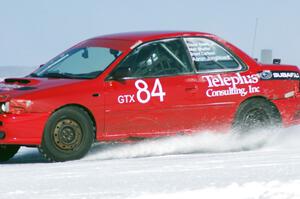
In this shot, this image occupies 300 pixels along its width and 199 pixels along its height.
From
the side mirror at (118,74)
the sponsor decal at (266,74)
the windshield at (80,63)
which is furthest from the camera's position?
Answer: the sponsor decal at (266,74)

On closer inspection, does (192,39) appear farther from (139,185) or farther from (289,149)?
(139,185)

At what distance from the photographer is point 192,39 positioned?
33.7 ft

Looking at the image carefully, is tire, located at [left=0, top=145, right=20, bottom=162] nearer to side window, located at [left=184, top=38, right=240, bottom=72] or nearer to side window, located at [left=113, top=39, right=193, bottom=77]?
side window, located at [left=113, top=39, right=193, bottom=77]

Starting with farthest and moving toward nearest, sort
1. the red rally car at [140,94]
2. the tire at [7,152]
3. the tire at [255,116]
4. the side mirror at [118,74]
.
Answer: the tire at [255,116], the tire at [7,152], the side mirror at [118,74], the red rally car at [140,94]

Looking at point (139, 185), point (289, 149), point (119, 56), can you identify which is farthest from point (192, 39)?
point (139, 185)

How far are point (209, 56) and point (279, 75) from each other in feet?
3.31

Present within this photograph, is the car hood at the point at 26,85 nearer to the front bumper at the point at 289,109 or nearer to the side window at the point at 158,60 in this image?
the side window at the point at 158,60

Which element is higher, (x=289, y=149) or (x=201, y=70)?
(x=201, y=70)

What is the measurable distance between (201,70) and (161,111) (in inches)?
30.7

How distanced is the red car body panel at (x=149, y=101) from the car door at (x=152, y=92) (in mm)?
11

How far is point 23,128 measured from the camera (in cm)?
887

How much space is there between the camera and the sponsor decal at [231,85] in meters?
10.1

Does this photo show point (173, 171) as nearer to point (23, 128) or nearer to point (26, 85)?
point (23, 128)

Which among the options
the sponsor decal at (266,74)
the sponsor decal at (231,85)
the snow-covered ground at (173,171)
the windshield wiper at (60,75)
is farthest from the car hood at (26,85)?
the sponsor decal at (266,74)
